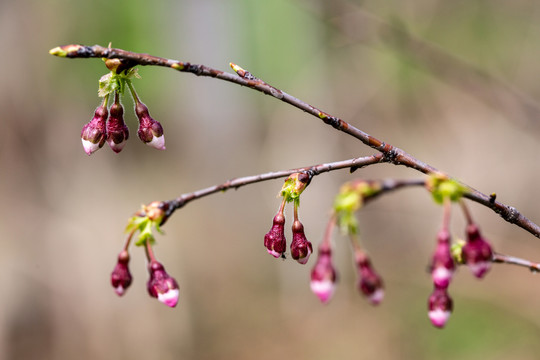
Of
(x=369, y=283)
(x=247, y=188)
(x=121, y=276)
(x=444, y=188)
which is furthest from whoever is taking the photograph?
(x=247, y=188)

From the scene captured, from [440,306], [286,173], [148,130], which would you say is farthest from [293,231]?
[148,130]

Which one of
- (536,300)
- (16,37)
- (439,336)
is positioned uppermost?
(16,37)

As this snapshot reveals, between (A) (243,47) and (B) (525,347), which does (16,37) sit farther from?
(B) (525,347)

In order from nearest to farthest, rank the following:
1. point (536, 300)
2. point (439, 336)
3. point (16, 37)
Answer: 1. point (439, 336)
2. point (536, 300)
3. point (16, 37)

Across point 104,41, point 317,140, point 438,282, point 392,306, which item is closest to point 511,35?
point 317,140

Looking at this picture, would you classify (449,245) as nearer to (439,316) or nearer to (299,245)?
(439,316)

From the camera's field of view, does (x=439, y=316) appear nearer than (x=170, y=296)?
Yes
